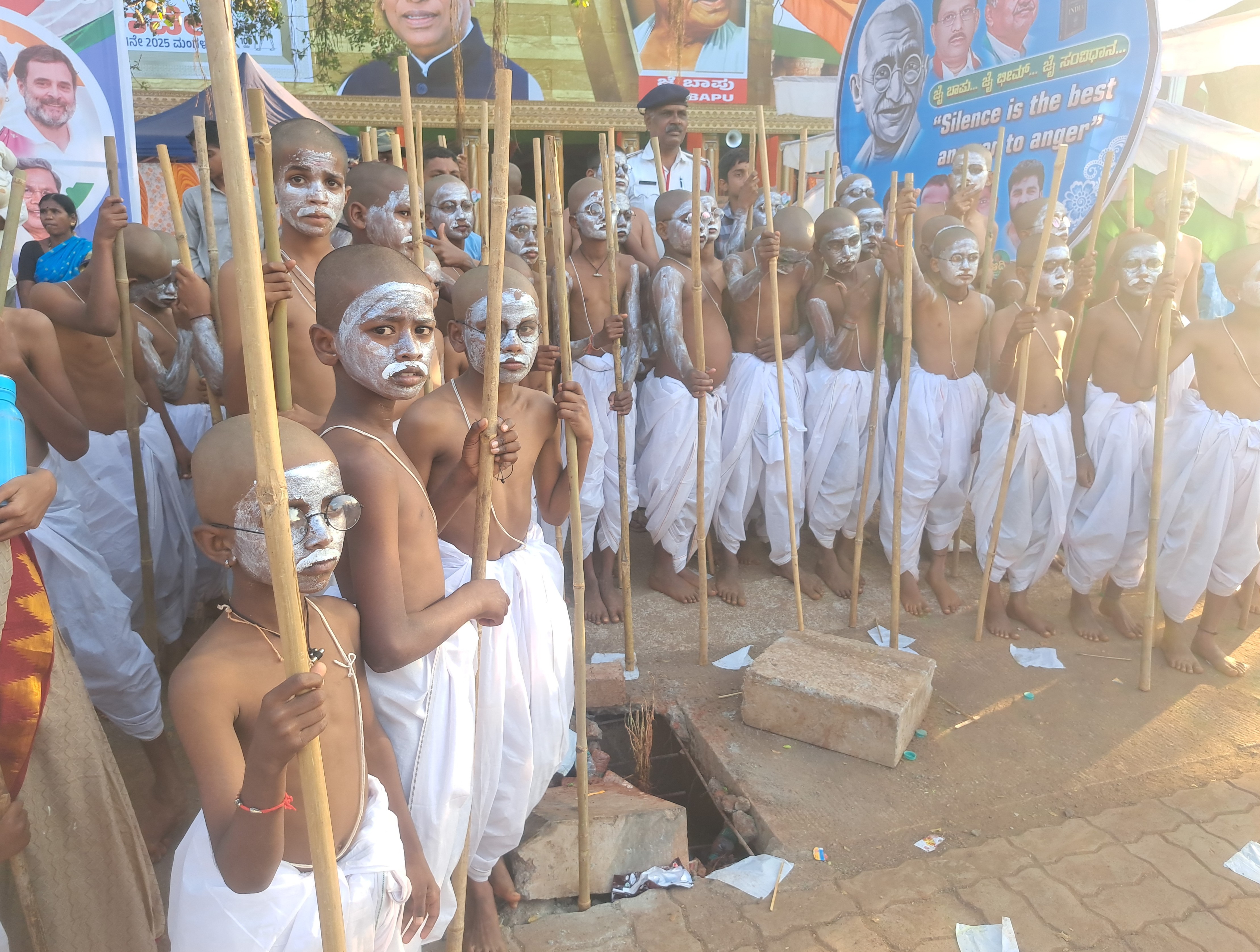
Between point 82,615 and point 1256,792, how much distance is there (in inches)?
178

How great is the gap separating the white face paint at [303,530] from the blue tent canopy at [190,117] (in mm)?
7227

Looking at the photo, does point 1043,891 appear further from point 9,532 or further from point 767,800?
point 9,532

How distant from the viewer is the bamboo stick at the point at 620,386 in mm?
3406

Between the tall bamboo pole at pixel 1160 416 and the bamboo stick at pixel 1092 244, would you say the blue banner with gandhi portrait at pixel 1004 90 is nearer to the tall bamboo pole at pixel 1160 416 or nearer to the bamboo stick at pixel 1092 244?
the bamboo stick at pixel 1092 244

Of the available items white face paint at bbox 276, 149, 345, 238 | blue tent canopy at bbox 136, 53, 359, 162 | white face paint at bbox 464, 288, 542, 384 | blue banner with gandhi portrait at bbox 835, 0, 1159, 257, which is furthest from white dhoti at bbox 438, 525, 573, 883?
blue tent canopy at bbox 136, 53, 359, 162

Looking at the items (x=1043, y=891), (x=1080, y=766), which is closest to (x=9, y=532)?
(x=1043, y=891)

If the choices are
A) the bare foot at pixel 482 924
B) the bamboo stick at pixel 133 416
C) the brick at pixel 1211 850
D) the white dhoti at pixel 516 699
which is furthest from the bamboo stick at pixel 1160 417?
the bamboo stick at pixel 133 416

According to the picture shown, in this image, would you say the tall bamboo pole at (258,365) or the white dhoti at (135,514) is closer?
the tall bamboo pole at (258,365)

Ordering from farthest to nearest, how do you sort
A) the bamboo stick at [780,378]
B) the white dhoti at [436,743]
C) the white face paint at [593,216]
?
1. the white face paint at [593,216]
2. the bamboo stick at [780,378]
3. the white dhoti at [436,743]

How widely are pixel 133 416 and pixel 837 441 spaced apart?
379 centimetres

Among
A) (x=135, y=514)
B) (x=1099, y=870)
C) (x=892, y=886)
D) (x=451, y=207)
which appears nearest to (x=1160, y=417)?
(x=1099, y=870)

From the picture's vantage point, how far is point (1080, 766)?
350cm

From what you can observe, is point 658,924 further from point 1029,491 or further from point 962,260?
point 962,260

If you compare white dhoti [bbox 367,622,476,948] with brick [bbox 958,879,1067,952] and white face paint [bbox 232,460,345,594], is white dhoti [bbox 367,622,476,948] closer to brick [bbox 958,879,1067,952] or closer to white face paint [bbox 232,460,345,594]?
white face paint [bbox 232,460,345,594]
